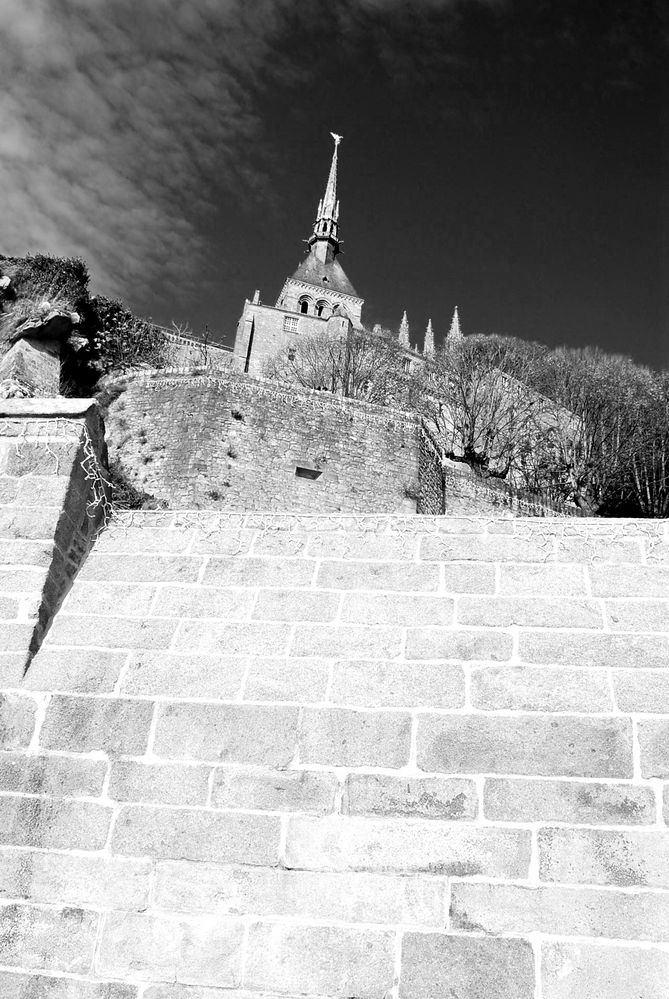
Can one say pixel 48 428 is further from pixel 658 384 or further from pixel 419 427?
pixel 658 384

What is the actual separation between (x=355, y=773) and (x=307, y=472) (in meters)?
15.1

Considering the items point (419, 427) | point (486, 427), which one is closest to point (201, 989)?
point (419, 427)

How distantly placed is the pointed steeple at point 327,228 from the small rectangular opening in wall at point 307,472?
51597mm

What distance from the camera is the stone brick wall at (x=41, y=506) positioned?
4.37 m

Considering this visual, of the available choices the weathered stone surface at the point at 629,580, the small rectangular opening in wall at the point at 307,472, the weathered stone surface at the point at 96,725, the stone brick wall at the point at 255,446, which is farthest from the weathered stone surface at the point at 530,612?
the small rectangular opening in wall at the point at 307,472

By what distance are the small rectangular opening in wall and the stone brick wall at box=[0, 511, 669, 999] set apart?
14.0 metres

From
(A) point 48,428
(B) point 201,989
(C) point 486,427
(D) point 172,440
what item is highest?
(C) point 486,427

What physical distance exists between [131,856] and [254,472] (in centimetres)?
1472

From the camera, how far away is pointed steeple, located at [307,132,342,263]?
67.7 meters

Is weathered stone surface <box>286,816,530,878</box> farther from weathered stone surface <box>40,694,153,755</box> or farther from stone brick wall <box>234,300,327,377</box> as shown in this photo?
stone brick wall <box>234,300,327,377</box>

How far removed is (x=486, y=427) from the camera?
97.0 feet

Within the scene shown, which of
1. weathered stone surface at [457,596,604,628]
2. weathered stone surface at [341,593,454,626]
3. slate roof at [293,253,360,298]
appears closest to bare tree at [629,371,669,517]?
weathered stone surface at [457,596,604,628]

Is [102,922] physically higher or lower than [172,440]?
lower

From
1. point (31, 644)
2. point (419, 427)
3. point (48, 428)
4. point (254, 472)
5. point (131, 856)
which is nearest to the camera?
point (131, 856)
